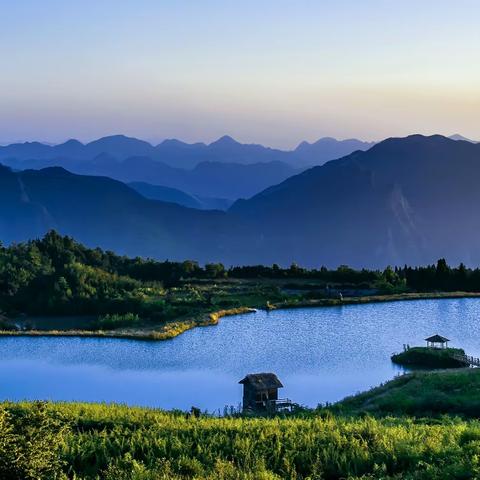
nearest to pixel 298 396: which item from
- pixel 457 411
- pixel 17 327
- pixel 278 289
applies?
pixel 457 411

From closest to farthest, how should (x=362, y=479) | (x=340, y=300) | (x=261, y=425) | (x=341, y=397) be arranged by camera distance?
(x=362, y=479) → (x=261, y=425) → (x=341, y=397) → (x=340, y=300)

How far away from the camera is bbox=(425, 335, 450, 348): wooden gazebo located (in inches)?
1400

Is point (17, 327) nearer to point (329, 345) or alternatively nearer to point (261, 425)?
point (329, 345)

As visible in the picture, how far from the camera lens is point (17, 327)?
44.7 meters

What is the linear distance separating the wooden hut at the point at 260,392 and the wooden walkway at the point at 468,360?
10.4 meters

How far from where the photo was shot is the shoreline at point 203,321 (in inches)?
1615

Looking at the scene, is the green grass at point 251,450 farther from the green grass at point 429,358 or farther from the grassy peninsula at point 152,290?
the grassy peninsula at point 152,290

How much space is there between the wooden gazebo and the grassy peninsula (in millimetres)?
13571

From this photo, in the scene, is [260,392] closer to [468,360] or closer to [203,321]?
[468,360]

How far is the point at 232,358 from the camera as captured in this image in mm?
34844

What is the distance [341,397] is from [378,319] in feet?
57.9

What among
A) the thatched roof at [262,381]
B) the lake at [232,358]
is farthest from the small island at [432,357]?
the thatched roof at [262,381]

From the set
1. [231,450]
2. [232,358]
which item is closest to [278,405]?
[232,358]

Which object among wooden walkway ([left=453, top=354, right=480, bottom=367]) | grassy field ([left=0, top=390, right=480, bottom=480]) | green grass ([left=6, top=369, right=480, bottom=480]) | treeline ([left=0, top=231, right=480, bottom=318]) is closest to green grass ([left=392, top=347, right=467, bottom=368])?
wooden walkway ([left=453, top=354, right=480, bottom=367])
